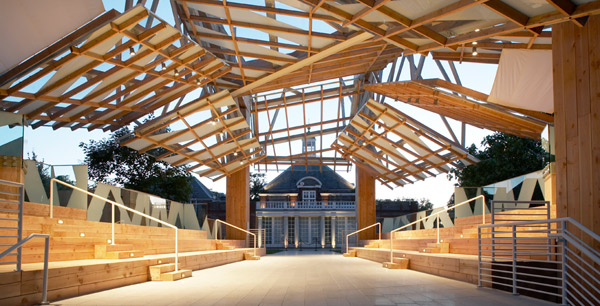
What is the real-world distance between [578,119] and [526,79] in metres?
3.94

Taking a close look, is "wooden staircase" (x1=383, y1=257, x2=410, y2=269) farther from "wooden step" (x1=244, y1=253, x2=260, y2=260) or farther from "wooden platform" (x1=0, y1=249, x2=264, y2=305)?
"wooden step" (x1=244, y1=253, x2=260, y2=260)

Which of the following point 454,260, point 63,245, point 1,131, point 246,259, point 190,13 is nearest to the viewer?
point 63,245

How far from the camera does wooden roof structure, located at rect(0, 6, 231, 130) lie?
9812 mm

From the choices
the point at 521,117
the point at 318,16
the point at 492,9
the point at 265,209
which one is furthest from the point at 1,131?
the point at 265,209

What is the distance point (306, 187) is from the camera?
40.1 meters

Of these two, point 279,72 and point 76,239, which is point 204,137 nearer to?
point 279,72

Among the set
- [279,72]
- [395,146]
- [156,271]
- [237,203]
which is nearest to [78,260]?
[156,271]

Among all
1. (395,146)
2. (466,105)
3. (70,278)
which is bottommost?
(70,278)

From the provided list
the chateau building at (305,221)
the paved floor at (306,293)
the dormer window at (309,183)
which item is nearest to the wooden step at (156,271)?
the paved floor at (306,293)

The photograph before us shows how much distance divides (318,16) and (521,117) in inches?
234

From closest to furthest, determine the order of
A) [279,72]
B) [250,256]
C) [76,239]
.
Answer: [76,239] → [279,72] → [250,256]

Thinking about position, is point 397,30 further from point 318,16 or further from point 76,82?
point 76,82

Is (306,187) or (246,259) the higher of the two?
(306,187)

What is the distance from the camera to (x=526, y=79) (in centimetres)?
966
